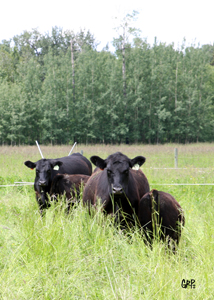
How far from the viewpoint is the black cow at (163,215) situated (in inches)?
140

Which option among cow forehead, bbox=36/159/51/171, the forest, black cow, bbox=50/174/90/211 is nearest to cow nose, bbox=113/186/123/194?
black cow, bbox=50/174/90/211

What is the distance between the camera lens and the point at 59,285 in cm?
282

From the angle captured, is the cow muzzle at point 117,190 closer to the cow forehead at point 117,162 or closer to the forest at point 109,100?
the cow forehead at point 117,162

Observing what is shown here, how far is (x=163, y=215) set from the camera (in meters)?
3.59

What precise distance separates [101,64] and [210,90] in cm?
1587

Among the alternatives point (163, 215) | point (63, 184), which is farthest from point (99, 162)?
point (63, 184)

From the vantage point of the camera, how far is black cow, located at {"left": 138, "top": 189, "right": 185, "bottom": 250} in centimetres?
355

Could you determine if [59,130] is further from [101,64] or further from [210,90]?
[210,90]

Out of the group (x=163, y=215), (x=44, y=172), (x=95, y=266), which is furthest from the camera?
(x=44, y=172)

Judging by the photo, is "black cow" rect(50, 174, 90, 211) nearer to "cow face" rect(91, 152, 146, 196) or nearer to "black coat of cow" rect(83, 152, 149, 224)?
"black coat of cow" rect(83, 152, 149, 224)

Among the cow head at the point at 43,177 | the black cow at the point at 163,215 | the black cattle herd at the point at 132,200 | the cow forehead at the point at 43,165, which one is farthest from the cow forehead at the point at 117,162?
the cow forehead at the point at 43,165

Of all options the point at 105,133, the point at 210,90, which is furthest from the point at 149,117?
the point at 210,90

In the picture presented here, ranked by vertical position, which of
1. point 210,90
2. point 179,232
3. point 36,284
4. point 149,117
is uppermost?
point 210,90

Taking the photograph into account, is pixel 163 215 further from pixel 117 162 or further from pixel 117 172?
pixel 117 162
